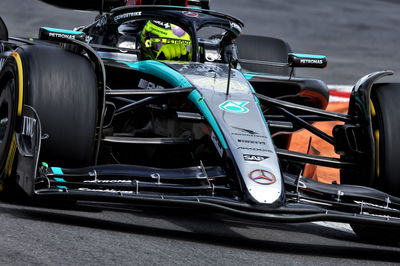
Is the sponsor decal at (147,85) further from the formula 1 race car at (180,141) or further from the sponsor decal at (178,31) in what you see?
the sponsor decal at (178,31)

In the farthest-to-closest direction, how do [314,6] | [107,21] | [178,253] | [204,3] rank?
[314,6]
[204,3]
[107,21]
[178,253]

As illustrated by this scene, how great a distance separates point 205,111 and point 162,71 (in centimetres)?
74

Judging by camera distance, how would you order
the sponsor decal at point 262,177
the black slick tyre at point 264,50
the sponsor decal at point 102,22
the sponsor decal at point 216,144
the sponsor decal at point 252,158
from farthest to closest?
1. the black slick tyre at point 264,50
2. the sponsor decal at point 102,22
3. the sponsor decal at point 216,144
4. the sponsor decal at point 252,158
5. the sponsor decal at point 262,177

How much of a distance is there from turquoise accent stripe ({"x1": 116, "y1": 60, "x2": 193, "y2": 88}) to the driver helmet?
464 millimetres

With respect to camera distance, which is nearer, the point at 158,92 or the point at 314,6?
the point at 158,92

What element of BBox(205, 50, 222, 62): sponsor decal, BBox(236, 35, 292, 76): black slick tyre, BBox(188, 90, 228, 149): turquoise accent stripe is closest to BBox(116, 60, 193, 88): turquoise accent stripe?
BBox(188, 90, 228, 149): turquoise accent stripe

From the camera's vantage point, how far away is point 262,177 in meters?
4.13

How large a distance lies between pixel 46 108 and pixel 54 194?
1.85ft

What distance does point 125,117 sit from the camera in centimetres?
588

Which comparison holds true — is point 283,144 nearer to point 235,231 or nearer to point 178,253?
point 235,231

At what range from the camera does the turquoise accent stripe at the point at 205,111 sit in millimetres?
4461

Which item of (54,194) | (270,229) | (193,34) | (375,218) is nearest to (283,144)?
(193,34)

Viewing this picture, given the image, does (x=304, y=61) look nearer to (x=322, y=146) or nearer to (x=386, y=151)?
(x=386, y=151)

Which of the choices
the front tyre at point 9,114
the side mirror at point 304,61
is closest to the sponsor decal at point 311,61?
the side mirror at point 304,61
